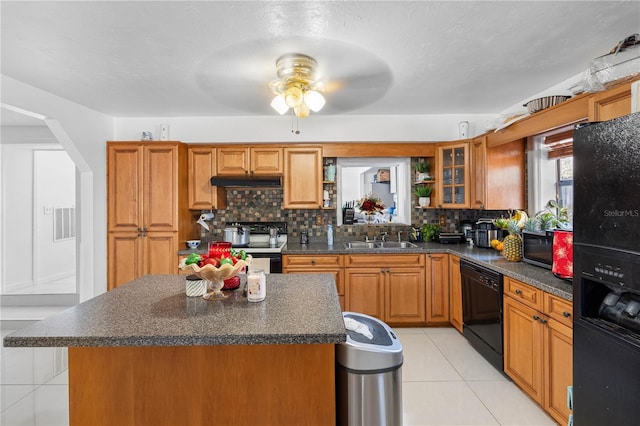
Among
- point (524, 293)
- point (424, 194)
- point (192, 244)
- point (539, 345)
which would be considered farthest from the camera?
point (424, 194)

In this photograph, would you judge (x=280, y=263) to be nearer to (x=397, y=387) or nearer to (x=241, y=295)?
(x=241, y=295)

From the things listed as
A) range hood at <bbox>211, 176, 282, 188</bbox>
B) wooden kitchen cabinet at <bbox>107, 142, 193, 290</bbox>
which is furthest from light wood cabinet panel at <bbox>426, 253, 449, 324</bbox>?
wooden kitchen cabinet at <bbox>107, 142, 193, 290</bbox>

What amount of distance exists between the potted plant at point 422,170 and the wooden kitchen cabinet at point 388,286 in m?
1.00

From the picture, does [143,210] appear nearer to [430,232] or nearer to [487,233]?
[430,232]

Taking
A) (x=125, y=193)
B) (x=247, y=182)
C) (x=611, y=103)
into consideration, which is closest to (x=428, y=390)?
(x=611, y=103)

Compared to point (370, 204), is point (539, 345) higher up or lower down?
lower down

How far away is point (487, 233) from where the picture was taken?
11.4ft

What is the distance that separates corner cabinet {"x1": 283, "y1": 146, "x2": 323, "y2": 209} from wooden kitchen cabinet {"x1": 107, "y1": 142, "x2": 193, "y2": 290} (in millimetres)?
1222

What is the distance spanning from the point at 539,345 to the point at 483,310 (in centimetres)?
71

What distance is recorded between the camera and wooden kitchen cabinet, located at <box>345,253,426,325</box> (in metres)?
3.56

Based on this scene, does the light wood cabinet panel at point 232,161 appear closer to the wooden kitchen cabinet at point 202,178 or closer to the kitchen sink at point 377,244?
the wooden kitchen cabinet at point 202,178

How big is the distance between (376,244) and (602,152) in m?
2.84

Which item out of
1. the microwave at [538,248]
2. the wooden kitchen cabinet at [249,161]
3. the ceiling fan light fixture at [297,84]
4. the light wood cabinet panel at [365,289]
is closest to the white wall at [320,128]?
the wooden kitchen cabinet at [249,161]

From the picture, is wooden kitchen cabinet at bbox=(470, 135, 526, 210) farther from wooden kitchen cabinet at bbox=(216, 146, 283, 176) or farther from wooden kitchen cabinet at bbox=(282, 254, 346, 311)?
wooden kitchen cabinet at bbox=(216, 146, 283, 176)
